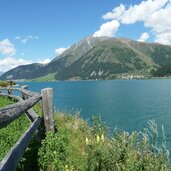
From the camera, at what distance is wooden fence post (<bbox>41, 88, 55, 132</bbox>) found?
35.7 ft

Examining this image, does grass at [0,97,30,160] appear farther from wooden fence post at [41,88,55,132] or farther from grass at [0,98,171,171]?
wooden fence post at [41,88,55,132]

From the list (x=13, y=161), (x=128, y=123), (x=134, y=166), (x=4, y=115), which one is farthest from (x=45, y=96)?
(x=128, y=123)

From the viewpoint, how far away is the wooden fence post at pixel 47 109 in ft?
35.7

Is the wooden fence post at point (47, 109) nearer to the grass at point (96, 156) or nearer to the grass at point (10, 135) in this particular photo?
the grass at point (96, 156)

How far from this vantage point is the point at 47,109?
1091cm

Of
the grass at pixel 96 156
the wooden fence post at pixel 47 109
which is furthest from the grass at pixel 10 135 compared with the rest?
the wooden fence post at pixel 47 109

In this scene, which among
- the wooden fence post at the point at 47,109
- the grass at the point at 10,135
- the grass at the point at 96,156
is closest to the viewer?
the grass at the point at 96,156

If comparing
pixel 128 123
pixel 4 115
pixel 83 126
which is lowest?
pixel 128 123

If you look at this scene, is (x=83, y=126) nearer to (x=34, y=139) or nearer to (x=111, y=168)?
(x=34, y=139)

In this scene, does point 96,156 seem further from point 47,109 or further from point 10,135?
point 10,135

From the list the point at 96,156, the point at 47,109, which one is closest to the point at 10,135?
the point at 47,109

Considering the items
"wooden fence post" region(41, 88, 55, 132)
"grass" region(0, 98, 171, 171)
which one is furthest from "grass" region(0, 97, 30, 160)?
"wooden fence post" region(41, 88, 55, 132)

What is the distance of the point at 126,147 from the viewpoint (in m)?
9.18

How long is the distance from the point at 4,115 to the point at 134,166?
4357 millimetres
